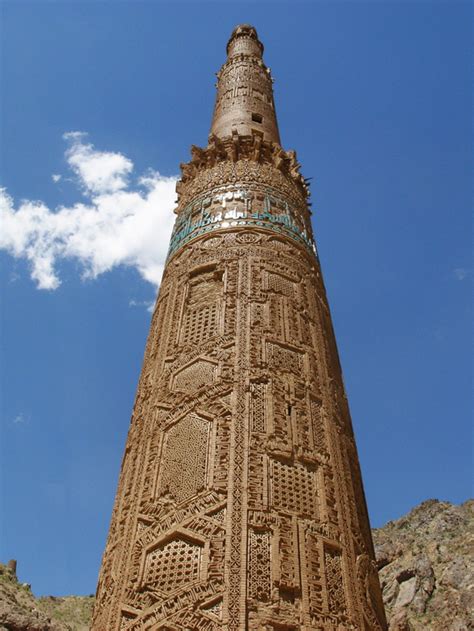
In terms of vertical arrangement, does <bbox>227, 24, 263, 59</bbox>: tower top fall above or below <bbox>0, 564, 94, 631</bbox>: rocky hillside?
above

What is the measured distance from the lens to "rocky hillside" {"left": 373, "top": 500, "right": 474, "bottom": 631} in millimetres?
20931

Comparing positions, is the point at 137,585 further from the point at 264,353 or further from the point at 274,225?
the point at 274,225

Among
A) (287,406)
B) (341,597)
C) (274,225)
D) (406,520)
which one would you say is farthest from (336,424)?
(406,520)

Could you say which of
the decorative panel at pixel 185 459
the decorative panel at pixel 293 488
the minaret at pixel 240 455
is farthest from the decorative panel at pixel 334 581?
the decorative panel at pixel 185 459

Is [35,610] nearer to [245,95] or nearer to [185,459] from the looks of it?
[185,459]

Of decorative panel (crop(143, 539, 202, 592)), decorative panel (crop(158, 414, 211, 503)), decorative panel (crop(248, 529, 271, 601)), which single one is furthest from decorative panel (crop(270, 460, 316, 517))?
decorative panel (crop(143, 539, 202, 592))

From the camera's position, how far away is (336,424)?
21.0 ft

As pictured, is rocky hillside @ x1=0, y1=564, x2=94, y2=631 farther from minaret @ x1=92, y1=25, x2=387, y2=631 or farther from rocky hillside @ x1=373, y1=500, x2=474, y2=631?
minaret @ x1=92, y1=25, x2=387, y2=631

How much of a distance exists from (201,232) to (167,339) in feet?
6.43

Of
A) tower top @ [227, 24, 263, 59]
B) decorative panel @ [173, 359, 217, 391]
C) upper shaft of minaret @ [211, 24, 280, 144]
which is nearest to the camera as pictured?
decorative panel @ [173, 359, 217, 391]

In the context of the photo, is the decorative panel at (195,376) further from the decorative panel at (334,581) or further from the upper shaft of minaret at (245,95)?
the upper shaft of minaret at (245,95)

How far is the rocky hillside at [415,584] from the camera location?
53.6 ft

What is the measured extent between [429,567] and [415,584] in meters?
0.99

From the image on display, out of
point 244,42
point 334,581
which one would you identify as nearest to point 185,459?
point 334,581
